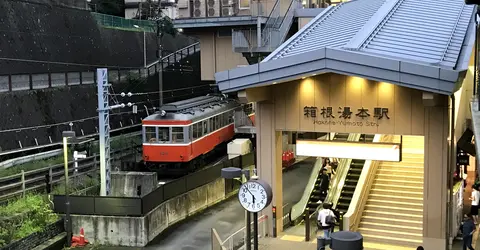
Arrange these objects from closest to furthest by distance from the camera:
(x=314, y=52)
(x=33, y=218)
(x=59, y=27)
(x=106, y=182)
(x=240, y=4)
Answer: (x=314, y=52) < (x=33, y=218) < (x=106, y=182) < (x=240, y=4) < (x=59, y=27)

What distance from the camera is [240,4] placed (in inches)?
1096

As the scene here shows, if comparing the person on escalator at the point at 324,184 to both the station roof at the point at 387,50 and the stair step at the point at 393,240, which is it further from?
the station roof at the point at 387,50

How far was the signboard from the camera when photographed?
1530 centimetres

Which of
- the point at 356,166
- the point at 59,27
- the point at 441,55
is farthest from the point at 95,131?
the point at 441,55

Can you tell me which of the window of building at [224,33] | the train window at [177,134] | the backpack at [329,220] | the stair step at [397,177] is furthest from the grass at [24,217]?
the window of building at [224,33]

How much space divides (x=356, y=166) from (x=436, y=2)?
6654 mm

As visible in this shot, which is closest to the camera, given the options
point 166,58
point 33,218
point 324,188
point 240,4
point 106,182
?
point 33,218

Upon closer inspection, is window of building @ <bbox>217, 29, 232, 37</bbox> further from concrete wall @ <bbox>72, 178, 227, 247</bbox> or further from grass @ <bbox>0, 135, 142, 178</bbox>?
concrete wall @ <bbox>72, 178, 227, 247</bbox>

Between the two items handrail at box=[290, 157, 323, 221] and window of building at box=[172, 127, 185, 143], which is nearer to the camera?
handrail at box=[290, 157, 323, 221]

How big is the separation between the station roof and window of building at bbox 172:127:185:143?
8.22 meters

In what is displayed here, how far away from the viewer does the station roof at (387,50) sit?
44.5ft

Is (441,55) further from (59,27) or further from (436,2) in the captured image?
(59,27)

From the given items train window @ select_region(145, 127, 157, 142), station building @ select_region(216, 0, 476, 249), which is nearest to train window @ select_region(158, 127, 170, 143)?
train window @ select_region(145, 127, 157, 142)

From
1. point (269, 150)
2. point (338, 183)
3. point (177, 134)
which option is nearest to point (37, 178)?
point (177, 134)
